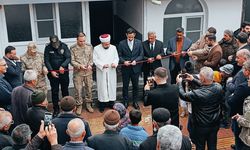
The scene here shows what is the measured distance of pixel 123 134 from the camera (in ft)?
15.5

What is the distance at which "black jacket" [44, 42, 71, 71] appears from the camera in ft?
25.7

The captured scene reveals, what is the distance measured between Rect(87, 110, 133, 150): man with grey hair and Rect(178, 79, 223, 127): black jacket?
1574 mm

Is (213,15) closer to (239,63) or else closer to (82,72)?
(239,63)

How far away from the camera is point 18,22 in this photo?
8555mm

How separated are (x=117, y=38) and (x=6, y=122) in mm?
7169

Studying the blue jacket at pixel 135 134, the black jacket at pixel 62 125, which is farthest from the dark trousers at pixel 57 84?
the blue jacket at pixel 135 134

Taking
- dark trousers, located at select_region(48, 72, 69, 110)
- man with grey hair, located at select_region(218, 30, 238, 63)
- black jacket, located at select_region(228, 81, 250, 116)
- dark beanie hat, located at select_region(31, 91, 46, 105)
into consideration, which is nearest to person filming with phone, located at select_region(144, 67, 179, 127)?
black jacket, located at select_region(228, 81, 250, 116)

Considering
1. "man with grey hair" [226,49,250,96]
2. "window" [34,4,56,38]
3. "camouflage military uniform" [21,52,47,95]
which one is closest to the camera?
"man with grey hair" [226,49,250,96]

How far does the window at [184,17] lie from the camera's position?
9453 mm

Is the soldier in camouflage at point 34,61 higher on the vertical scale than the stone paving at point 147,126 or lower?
higher

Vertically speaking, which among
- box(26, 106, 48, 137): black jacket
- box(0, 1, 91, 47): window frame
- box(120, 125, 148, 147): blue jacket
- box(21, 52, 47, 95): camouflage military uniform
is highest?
box(0, 1, 91, 47): window frame

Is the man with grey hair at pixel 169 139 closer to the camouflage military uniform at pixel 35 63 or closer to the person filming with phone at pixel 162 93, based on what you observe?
the person filming with phone at pixel 162 93

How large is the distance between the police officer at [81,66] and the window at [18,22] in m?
1.51

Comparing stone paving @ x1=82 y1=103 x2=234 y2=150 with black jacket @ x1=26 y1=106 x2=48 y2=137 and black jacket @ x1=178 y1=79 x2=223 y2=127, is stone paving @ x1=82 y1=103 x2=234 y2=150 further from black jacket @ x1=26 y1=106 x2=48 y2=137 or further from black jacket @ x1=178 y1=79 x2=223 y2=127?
black jacket @ x1=26 y1=106 x2=48 y2=137
